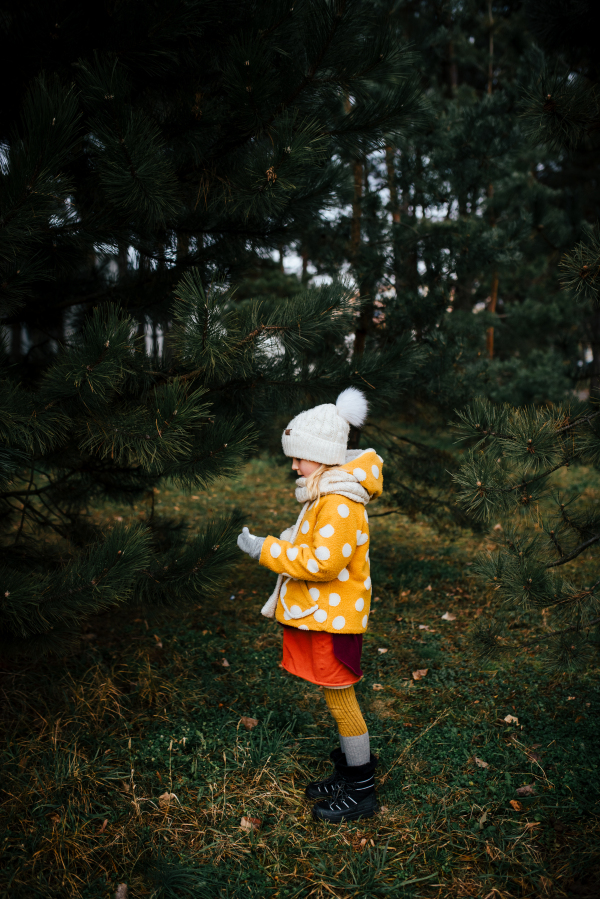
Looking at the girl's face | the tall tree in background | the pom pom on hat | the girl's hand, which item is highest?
the tall tree in background

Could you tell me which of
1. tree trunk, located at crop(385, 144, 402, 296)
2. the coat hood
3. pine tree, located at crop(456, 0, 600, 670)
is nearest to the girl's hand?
the coat hood

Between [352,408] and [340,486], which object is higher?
[352,408]

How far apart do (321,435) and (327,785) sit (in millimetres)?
1615

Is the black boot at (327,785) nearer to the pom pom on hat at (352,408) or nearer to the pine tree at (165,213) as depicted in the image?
the pine tree at (165,213)

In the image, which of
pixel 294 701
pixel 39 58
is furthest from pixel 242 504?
pixel 39 58

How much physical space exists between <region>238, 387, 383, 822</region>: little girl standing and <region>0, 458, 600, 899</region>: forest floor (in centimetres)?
29

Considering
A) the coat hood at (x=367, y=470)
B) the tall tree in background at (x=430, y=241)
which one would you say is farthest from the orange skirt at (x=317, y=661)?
the tall tree in background at (x=430, y=241)

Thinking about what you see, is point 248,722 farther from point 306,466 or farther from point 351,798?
point 306,466

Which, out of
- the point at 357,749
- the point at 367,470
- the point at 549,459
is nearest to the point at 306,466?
the point at 367,470

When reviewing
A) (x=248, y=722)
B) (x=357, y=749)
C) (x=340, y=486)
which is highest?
(x=340, y=486)

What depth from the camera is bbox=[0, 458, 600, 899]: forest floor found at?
2.19 meters

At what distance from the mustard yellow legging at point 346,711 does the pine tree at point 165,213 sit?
2.57 feet

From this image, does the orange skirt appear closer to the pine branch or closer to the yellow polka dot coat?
the yellow polka dot coat

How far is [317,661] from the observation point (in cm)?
241
